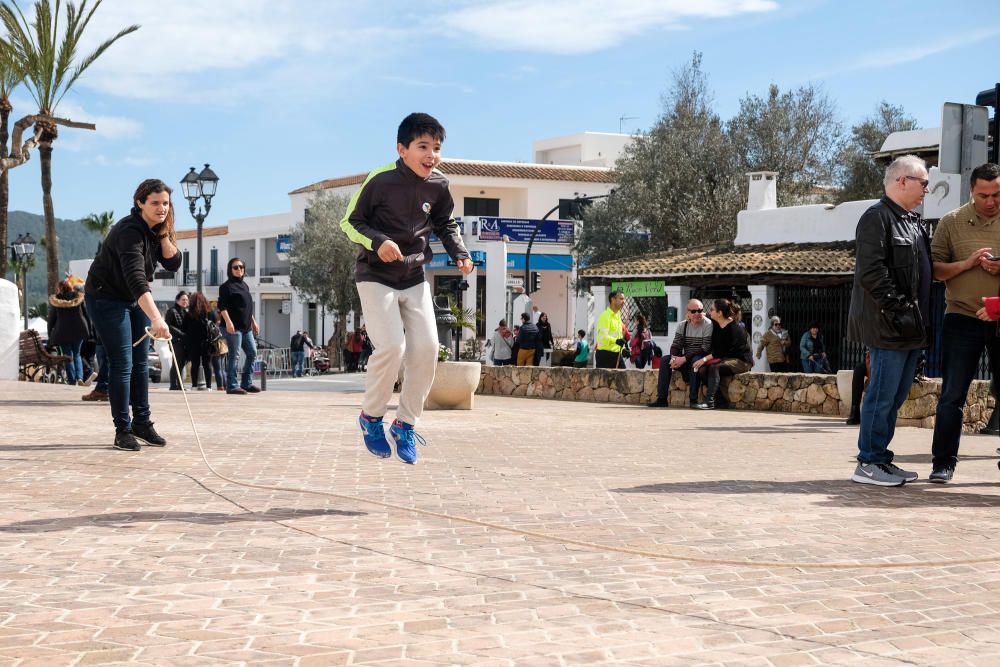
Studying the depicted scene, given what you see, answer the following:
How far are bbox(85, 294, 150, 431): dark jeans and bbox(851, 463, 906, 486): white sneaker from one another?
4330mm

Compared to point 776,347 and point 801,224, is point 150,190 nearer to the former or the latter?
point 776,347

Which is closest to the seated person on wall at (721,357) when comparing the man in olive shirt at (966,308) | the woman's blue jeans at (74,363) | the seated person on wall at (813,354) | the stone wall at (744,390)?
the stone wall at (744,390)

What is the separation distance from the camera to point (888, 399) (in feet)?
21.8

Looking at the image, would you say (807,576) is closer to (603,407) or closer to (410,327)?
(410,327)

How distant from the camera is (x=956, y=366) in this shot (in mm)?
6711

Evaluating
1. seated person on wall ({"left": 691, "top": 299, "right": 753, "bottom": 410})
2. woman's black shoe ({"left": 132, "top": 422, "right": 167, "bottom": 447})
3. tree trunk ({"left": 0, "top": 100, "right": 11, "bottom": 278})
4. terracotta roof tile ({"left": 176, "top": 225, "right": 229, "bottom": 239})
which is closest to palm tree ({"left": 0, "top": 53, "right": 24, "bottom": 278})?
tree trunk ({"left": 0, "top": 100, "right": 11, "bottom": 278})

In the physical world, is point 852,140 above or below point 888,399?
above

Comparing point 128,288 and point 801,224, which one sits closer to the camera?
point 128,288

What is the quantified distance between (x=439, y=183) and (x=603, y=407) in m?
10.0

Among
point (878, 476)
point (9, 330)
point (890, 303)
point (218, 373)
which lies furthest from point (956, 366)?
point (9, 330)

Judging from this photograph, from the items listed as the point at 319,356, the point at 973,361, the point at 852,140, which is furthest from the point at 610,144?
the point at 973,361

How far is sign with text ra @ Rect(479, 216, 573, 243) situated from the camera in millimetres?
52000

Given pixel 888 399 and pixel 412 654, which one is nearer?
pixel 412 654

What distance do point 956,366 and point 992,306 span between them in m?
0.53
